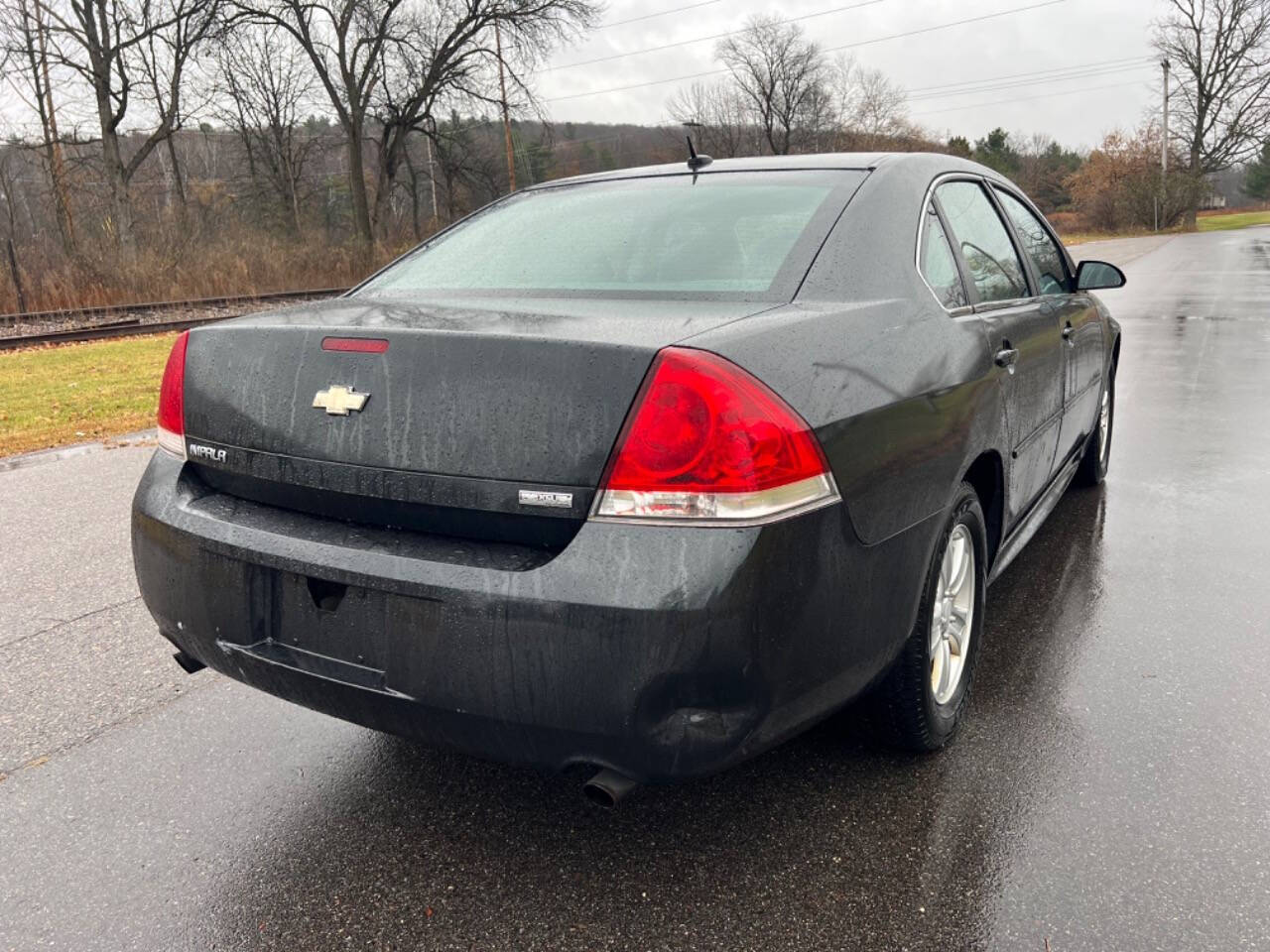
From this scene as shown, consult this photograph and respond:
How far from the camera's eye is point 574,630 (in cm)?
187

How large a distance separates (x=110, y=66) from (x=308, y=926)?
3014cm

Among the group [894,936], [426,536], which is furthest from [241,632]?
[894,936]

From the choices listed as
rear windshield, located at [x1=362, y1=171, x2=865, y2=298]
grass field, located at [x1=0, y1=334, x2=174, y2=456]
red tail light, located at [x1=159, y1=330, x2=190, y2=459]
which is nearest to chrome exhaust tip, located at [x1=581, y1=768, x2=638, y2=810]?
rear windshield, located at [x1=362, y1=171, x2=865, y2=298]

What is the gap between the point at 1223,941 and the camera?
1995 millimetres

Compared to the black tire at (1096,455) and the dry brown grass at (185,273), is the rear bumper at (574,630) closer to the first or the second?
the black tire at (1096,455)

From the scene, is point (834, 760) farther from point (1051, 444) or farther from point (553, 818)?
point (1051, 444)

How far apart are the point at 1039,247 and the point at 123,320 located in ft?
61.2

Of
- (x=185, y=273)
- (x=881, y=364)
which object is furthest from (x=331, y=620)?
(x=185, y=273)

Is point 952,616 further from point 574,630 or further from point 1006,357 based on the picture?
point 574,630

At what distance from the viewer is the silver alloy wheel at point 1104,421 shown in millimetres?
5172

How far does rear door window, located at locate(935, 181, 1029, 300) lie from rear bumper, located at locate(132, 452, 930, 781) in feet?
4.21

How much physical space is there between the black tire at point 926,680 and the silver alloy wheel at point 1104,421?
2.72 m

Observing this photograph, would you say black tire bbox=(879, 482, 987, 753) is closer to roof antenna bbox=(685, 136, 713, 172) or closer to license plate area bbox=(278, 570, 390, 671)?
license plate area bbox=(278, 570, 390, 671)

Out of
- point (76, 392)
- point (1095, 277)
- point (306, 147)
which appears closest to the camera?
point (1095, 277)
